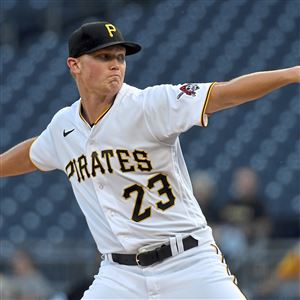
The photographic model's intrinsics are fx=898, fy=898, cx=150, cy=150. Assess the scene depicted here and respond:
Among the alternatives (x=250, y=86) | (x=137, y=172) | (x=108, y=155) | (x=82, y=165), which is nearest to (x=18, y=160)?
(x=82, y=165)


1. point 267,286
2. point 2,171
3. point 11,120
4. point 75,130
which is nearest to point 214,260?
point 75,130

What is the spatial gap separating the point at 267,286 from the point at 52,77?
17.8 ft

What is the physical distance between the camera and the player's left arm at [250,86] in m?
3.55

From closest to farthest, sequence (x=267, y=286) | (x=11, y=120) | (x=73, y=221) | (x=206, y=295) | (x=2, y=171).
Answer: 1. (x=206, y=295)
2. (x=2, y=171)
3. (x=267, y=286)
4. (x=73, y=221)
5. (x=11, y=120)

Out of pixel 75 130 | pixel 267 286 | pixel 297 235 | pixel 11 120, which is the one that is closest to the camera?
pixel 75 130

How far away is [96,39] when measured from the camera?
4.13 meters

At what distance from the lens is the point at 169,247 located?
4023 millimetres

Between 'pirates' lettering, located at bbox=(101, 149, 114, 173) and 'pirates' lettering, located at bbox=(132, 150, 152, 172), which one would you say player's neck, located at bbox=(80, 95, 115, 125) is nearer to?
'pirates' lettering, located at bbox=(101, 149, 114, 173)

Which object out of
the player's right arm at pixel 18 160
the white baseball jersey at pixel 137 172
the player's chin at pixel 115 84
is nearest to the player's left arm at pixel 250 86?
the white baseball jersey at pixel 137 172

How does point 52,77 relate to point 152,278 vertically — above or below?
above

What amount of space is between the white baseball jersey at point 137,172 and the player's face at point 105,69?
0.07 meters

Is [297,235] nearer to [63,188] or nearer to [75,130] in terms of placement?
[63,188]

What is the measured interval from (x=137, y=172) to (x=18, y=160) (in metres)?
0.90

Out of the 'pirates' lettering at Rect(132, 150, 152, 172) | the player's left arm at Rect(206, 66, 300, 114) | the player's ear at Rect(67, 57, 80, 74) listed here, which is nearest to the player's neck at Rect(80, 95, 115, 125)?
the player's ear at Rect(67, 57, 80, 74)
